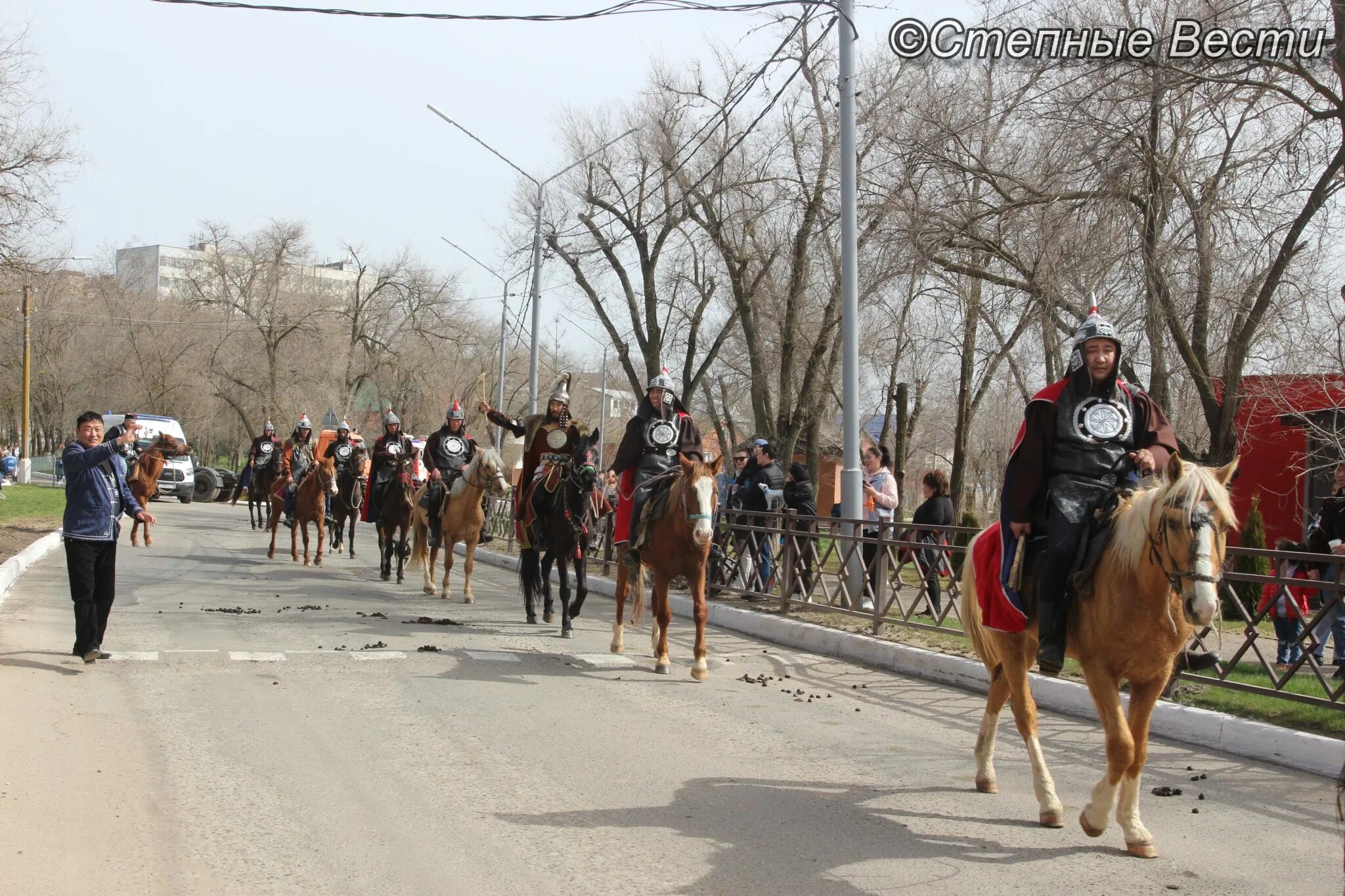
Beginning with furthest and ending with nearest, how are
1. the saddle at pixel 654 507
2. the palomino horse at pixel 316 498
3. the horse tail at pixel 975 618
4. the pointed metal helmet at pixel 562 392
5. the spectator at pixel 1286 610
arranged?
1. the palomino horse at pixel 316 498
2. the pointed metal helmet at pixel 562 392
3. the saddle at pixel 654 507
4. the spectator at pixel 1286 610
5. the horse tail at pixel 975 618

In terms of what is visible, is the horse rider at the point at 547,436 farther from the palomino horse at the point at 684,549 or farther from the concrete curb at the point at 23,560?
the concrete curb at the point at 23,560

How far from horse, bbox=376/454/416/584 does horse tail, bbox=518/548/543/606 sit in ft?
17.2

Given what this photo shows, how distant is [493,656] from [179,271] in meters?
61.4

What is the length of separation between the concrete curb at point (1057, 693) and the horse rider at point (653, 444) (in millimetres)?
2403

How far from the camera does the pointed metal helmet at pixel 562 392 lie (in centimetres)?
1362

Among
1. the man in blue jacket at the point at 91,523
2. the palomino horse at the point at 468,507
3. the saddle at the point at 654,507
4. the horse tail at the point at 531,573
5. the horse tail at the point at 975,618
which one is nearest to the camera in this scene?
the horse tail at the point at 975,618

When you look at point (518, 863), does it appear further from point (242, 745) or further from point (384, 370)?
point (384, 370)

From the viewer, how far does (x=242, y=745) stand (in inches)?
288

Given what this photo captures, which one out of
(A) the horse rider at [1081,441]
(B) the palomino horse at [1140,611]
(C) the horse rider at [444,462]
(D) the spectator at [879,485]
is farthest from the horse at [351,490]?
(B) the palomino horse at [1140,611]

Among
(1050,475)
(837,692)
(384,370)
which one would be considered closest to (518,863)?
(1050,475)

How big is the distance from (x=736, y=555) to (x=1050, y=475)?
969 cm

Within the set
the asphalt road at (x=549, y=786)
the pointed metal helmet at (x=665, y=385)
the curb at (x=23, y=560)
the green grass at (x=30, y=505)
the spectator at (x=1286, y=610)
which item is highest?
the pointed metal helmet at (x=665, y=385)

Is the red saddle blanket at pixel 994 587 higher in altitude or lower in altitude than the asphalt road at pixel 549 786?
higher

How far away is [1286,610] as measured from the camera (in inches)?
366
